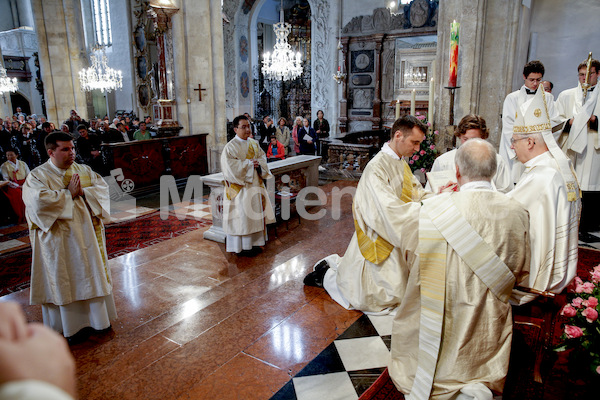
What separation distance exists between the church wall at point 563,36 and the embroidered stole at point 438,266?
824 centimetres

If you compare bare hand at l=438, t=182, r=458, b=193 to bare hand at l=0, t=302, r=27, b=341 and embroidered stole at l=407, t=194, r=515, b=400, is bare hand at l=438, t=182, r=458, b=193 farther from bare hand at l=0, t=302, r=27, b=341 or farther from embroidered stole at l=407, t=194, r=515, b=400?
bare hand at l=0, t=302, r=27, b=341

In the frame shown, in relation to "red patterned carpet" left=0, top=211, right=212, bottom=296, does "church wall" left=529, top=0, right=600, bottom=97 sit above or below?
above

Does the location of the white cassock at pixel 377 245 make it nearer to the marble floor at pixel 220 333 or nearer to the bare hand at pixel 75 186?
the marble floor at pixel 220 333

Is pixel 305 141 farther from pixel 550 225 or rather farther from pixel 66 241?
pixel 550 225

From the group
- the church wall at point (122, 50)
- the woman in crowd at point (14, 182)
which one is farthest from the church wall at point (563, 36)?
the church wall at point (122, 50)

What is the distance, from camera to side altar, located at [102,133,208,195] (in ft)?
30.1

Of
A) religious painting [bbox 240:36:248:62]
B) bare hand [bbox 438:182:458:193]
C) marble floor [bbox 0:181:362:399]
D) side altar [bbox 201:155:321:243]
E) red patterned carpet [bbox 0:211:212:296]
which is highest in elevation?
religious painting [bbox 240:36:248:62]

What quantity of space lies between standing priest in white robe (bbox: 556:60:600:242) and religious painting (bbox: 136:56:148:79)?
1697 cm

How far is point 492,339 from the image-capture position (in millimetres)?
2301

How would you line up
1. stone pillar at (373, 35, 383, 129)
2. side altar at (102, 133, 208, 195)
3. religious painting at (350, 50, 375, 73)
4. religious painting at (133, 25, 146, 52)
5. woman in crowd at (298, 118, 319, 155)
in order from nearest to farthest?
side altar at (102, 133, 208, 195) → woman in crowd at (298, 118, 319, 155) → stone pillar at (373, 35, 383, 129) → religious painting at (350, 50, 375, 73) → religious painting at (133, 25, 146, 52)

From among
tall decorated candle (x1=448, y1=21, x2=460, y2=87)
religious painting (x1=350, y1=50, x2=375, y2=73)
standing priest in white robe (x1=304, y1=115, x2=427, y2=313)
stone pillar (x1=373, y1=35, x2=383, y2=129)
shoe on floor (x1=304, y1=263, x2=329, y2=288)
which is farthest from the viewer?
religious painting (x1=350, y1=50, x2=375, y2=73)

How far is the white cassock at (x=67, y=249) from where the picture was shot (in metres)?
3.46

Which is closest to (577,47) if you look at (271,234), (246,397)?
(271,234)

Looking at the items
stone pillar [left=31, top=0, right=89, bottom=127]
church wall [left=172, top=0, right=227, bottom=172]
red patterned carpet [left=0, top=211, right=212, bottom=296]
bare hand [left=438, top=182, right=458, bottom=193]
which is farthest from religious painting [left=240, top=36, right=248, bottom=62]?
bare hand [left=438, top=182, right=458, bottom=193]
